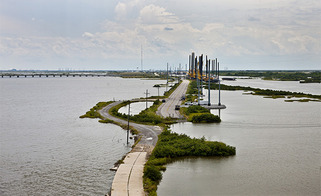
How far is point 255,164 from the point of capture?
3522 cm

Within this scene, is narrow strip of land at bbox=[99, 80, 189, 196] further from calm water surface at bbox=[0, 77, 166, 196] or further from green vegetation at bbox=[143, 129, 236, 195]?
calm water surface at bbox=[0, 77, 166, 196]

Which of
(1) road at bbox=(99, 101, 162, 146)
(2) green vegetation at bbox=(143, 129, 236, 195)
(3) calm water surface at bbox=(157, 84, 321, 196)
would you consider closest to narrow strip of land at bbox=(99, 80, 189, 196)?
(1) road at bbox=(99, 101, 162, 146)

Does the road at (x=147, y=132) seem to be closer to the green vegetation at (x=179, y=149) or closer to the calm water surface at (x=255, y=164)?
the green vegetation at (x=179, y=149)

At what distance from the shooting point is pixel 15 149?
4159cm

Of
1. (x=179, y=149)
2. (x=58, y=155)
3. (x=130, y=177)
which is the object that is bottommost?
(x=58, y=155)

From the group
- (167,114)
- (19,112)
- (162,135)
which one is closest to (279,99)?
(167,114)

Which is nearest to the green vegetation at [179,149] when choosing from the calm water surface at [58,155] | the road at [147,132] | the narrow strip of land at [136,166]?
the narrow strip of land at [136,166]

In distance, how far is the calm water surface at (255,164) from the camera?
2892 cm

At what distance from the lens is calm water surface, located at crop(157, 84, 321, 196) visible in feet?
94.9

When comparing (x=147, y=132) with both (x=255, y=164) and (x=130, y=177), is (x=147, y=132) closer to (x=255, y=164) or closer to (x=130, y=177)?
(x=255, y=164)

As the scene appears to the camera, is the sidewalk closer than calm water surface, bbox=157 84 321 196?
Yes

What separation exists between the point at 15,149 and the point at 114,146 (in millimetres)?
12685

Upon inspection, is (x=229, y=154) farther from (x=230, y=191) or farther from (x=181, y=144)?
(x=230, y=191)

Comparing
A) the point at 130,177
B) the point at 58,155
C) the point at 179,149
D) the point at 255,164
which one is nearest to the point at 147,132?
the point at 179,149
